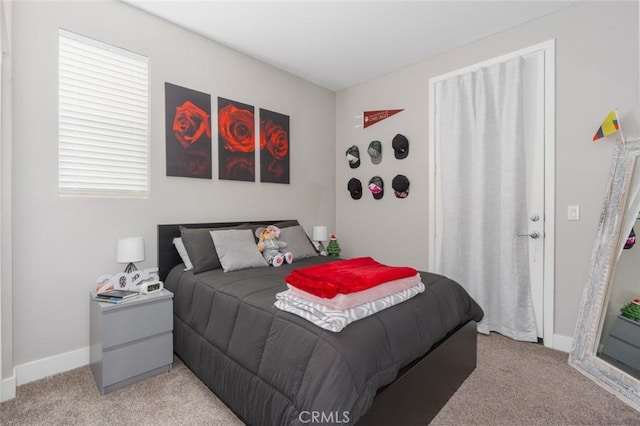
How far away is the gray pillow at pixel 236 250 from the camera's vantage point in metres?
2.55

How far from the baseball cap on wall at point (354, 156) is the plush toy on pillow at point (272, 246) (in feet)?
5.17

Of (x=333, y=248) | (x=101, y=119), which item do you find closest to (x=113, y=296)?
(x=101, y=119)

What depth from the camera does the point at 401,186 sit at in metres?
3.58

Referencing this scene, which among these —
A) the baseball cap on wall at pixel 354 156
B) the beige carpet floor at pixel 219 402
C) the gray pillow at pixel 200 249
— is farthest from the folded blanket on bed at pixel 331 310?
the baseball cap on wall at pixel 354 156

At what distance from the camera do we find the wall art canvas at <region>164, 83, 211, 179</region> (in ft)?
9.17

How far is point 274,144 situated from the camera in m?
3.62

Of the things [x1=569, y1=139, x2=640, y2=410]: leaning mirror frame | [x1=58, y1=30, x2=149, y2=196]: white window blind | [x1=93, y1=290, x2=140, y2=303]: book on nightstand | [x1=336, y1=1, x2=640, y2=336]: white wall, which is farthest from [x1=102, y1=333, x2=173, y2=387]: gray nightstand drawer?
[x1=569, y1=139, x2=640, y2=410]: leaning mirror frame

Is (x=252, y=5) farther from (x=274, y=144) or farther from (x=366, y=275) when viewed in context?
(x=366, y=275)

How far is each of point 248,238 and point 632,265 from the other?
2.94m

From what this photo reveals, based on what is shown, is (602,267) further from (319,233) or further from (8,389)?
(8,389)

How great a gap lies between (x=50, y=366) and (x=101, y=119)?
72.4 inches

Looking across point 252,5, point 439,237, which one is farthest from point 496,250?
point 252,5

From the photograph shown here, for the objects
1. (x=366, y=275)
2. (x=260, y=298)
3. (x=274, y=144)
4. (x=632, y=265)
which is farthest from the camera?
(x=274, y=144)

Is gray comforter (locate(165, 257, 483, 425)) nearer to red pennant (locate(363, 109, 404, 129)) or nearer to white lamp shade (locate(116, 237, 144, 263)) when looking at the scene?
white lamp shade (locate(116, 237, 144, 263))
